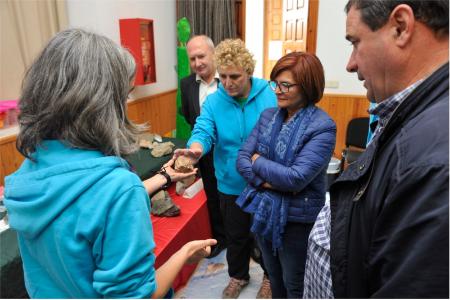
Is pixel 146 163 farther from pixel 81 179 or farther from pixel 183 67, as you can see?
pixel 81 179

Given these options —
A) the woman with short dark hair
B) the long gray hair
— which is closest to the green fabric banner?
the woman with short dark hair

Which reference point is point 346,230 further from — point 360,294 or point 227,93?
point 227,93

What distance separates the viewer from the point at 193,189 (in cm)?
266

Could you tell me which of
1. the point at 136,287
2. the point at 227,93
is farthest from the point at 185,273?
the point at 136,287

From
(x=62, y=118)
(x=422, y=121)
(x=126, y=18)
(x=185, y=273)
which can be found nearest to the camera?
(x=422, y=121)

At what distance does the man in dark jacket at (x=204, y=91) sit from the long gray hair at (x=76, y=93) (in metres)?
1.83

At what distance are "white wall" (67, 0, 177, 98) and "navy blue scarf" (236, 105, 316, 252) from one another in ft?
5.94

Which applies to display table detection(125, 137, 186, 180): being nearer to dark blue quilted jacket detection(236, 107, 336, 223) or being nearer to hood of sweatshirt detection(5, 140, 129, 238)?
dark blue quilted jacket detection(236, 107, 336, 223)

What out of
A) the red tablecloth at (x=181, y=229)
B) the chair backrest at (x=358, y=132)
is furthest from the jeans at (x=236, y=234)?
the chair backrest at (x=358, y=132)

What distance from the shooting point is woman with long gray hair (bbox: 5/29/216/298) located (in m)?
0.72

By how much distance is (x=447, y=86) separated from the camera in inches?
23.0

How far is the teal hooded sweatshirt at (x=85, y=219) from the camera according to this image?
714 millimetres

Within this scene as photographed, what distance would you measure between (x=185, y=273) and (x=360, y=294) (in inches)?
69.9

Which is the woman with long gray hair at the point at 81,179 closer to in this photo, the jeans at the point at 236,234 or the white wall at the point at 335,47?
the jeans at the point at 236,234
